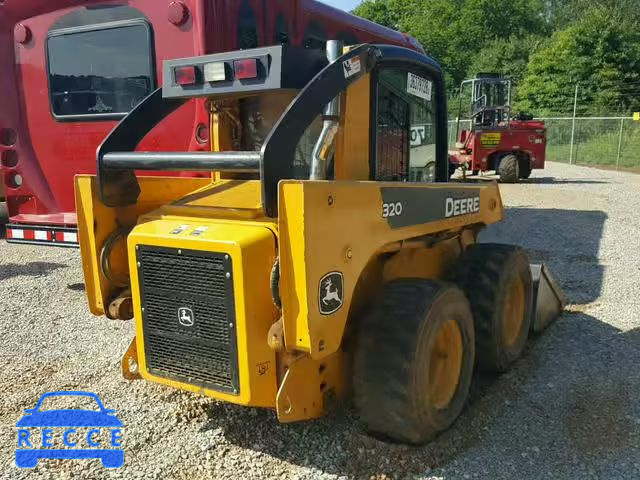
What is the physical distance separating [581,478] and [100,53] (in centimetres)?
497

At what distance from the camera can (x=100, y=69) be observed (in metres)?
5.43

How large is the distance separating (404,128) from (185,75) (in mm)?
1318

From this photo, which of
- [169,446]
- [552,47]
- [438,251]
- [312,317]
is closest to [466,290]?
[438,251]

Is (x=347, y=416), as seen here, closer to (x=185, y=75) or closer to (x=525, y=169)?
(x=185, y=75)

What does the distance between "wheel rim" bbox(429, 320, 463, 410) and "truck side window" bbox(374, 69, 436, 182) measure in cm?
93

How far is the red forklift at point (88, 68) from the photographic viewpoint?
4.90 metres

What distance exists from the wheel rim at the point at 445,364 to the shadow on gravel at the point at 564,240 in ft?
9.13

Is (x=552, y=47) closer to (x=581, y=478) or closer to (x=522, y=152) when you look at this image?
(x=522, y=152)

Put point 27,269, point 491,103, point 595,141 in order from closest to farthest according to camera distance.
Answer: point 27,269
point 491,103
point 595,141

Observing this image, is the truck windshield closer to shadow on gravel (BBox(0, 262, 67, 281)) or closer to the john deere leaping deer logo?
shadow on gravel (BBox(0, 262, 67, 281))

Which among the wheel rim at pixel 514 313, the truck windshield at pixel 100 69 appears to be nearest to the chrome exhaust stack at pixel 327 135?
the wheel rim at pixel 514 313

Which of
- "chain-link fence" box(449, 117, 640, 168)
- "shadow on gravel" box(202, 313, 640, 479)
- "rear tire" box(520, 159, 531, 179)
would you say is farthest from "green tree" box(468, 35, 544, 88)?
"shadow on gravel" box(202, 313, 640, 479)

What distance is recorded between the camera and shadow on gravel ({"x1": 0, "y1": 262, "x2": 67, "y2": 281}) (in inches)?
263

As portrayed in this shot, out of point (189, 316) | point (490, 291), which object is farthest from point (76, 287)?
point (490, 291)
